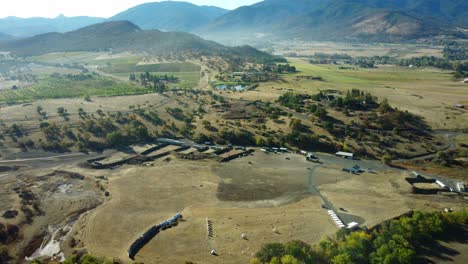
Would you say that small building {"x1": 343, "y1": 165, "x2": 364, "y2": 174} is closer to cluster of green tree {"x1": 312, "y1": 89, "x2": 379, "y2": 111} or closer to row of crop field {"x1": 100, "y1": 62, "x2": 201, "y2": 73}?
cluster of green tree {"x1": 312, "y1": 89, "x2": 379, "y2": 111}

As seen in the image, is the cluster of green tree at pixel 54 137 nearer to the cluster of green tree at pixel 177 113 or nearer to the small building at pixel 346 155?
the cluster of green tree at pixel 177 113

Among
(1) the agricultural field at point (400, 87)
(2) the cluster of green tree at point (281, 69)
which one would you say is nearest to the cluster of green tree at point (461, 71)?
(1) the agricultural field at point (400, 87)

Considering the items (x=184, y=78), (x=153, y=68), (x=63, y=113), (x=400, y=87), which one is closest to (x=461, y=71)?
(x=400, y=87)

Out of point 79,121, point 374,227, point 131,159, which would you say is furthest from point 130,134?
point 374,227

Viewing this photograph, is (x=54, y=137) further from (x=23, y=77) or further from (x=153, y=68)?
(x=153, y=68)

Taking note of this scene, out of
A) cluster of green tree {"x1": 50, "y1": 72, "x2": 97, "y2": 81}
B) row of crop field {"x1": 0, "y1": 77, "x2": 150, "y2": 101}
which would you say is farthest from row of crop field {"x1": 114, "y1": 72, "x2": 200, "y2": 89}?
row of crop field {"x1": 0, "y1": 77, "x2": 150, "y2": 101}

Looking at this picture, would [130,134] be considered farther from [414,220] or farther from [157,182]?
[414,220]
